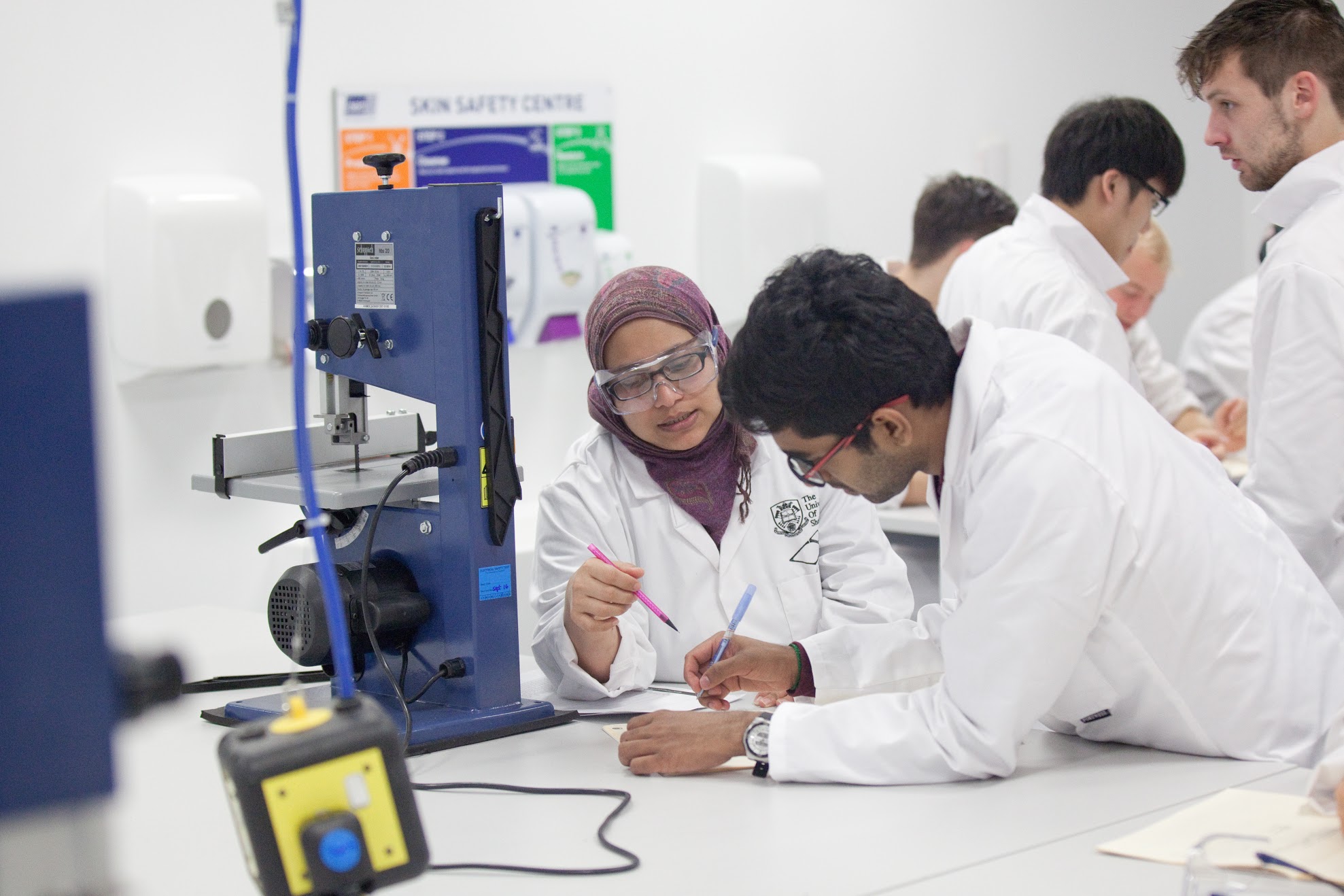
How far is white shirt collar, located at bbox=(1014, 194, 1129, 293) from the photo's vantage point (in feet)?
10.1

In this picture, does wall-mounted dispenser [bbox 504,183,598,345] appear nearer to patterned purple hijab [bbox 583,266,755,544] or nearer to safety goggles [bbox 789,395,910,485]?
patterned purple hijab [bbox 583,266,755,544]

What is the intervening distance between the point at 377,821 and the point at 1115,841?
0.84 m

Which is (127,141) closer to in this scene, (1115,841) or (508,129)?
(508,129)

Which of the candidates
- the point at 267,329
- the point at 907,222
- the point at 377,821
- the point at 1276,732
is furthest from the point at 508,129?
the point at 377,821

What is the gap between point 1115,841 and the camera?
4.55ft

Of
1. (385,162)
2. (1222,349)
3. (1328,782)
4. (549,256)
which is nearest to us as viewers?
(1328,782)

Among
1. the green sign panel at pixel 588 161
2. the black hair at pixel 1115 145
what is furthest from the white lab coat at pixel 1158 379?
the green sign panel at pixel 588 161

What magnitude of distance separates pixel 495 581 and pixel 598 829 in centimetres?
48

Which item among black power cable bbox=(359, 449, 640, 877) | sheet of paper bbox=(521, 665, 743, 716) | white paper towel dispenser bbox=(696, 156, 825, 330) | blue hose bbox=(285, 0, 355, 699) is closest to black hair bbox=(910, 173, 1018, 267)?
white paper towel dispenser bbox=(696, 156, 825, 330)

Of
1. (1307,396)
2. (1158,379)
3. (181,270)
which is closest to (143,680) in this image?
(1307,396)

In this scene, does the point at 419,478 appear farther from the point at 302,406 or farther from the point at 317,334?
the point at 302,406

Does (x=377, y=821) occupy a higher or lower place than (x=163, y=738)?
higher

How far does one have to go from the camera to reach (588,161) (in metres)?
3.88

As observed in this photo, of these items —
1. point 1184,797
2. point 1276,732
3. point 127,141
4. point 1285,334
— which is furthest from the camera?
point 127,141
